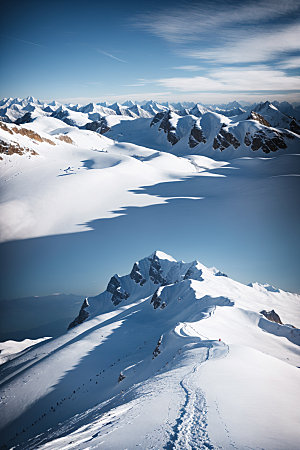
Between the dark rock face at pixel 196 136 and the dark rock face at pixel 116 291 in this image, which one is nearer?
the dark rock face at pixel 116 291

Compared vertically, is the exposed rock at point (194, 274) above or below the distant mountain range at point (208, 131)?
below

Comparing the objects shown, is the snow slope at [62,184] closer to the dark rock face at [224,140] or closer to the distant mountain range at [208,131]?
the distant mountain range at [208,131]

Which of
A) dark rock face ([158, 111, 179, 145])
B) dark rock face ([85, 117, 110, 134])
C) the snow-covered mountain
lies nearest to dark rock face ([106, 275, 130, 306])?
the snow-covered mountain

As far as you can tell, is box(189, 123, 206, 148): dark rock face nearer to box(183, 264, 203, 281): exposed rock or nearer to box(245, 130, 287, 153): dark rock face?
box(245, 130, 287, 153): dark rock face

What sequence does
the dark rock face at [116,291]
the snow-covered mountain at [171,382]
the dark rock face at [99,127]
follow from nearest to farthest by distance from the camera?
the snow-covered mountain at [171,382]
the dark rock face at [116,291]
the dark rock face at [99,127]

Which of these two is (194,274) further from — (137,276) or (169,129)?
(169,129)

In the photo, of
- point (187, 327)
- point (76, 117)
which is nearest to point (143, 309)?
point (187, 327)

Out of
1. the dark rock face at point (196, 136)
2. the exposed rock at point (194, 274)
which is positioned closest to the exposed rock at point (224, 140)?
the dark rock face at point (196, 136)

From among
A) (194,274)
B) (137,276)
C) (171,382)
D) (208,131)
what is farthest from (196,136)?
(171,382)
